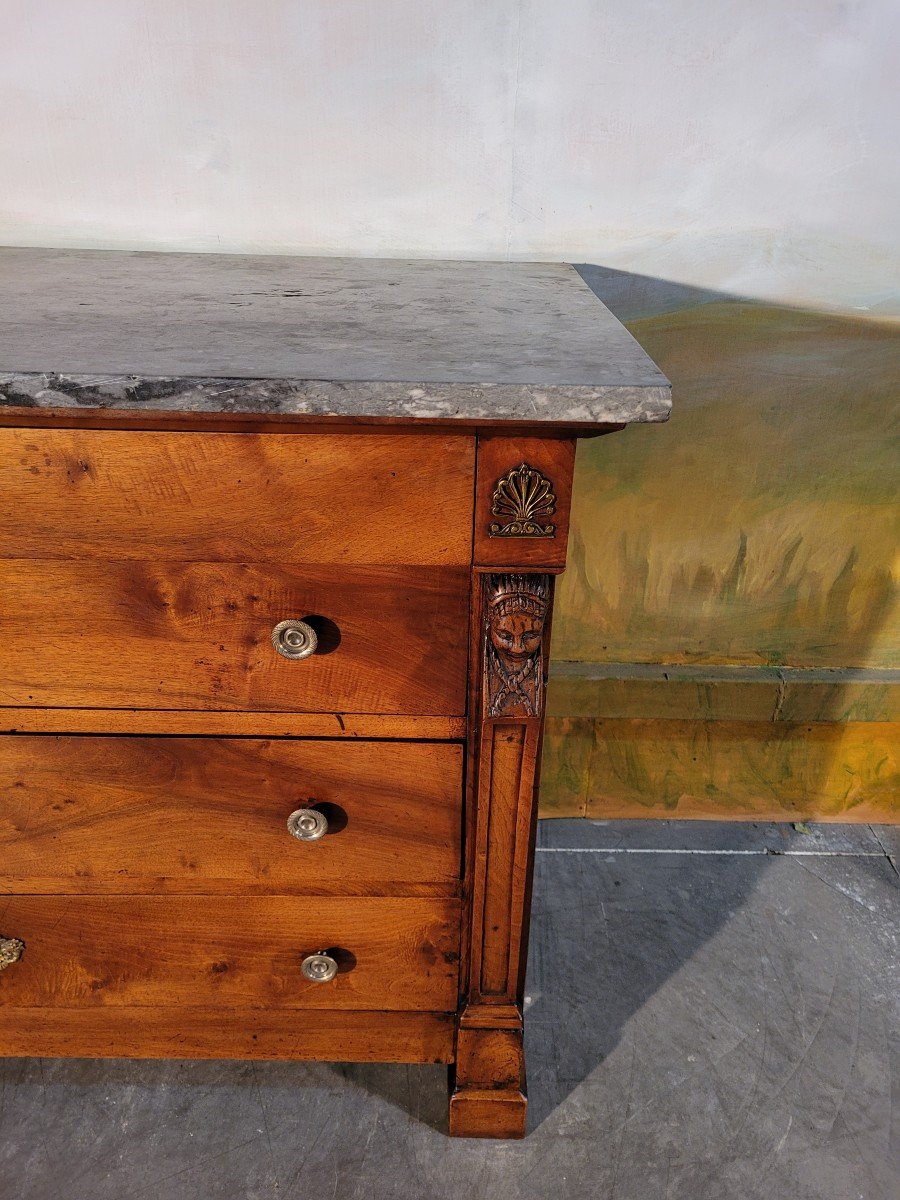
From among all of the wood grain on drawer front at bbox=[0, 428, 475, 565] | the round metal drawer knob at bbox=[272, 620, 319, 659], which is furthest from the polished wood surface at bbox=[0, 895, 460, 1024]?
the wood grain on drawer front at bbox=[0, 428, 475, 565]

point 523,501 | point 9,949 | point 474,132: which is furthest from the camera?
point 474,132

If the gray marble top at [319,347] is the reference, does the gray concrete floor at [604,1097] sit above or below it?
below

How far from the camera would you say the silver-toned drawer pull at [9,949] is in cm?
115

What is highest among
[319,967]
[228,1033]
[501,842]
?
[501,842]

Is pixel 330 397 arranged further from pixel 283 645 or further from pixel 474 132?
pixel 474 132

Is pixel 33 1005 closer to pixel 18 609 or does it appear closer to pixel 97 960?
pixel 97 960

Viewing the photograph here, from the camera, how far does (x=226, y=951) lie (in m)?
1.17

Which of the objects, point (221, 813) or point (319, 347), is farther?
point (221, 813)

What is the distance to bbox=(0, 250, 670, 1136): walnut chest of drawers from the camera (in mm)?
836

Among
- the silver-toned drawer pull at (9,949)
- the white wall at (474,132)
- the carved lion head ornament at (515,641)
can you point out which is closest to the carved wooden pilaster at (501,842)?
the carved lion head ornament at (515,641)

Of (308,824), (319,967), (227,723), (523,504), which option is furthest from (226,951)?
(523,504)

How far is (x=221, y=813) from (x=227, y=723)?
13 centimetres

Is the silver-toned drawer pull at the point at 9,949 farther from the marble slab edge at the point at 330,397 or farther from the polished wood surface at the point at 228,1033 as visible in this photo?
the marble slab edge at the point at 330,397

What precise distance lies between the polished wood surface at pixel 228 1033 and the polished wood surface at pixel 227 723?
1.45 feet
